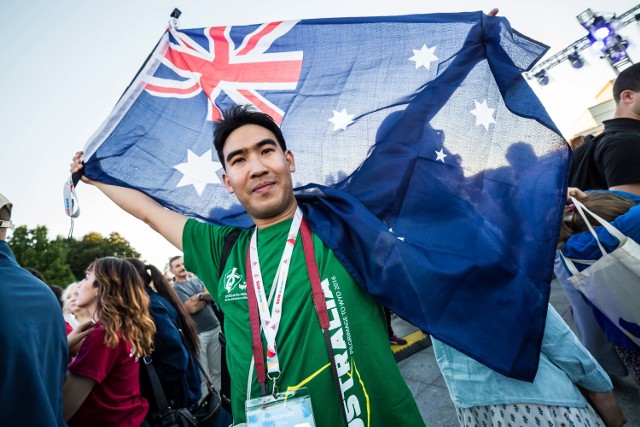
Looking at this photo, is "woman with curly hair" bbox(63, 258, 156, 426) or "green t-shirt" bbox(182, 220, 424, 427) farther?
"woman with curly hair" bbox(63, 258, 156, 426)

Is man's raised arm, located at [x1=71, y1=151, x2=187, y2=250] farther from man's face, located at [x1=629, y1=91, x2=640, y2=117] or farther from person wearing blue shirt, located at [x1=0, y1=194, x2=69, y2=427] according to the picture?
man's face, located at [x1=629, y1=91, x2=640, y2=117]

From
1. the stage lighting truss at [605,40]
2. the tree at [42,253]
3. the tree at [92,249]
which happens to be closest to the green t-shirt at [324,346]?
the stage lighting truss at [605,40]

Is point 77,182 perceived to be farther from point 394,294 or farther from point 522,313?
point 522,313

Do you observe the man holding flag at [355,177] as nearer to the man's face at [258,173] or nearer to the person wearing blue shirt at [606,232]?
the man's face at [258,173]

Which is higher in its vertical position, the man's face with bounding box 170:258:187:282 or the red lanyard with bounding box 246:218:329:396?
the man's face with bounding box 170:258:187:282

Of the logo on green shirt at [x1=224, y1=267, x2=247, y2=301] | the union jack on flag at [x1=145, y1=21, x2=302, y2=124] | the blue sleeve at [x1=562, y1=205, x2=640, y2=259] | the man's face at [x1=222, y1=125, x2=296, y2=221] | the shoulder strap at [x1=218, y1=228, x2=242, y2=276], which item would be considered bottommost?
the blue sleeve at [x1=562, y1=205, x2=640, y2=259]

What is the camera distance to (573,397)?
136cm

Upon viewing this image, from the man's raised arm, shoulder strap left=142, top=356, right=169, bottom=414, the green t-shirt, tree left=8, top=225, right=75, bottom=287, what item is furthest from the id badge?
tree left=8, top=225, right=75, bottom=287

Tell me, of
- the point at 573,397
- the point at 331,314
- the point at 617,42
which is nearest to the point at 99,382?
the point at 331,314

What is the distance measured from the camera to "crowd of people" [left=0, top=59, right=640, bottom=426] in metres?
1.29

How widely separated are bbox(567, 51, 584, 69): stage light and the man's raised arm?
1969cm

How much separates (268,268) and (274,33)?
169 cm

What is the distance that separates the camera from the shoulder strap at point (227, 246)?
5.64ft

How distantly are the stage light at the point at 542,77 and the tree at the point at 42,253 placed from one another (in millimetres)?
38817
